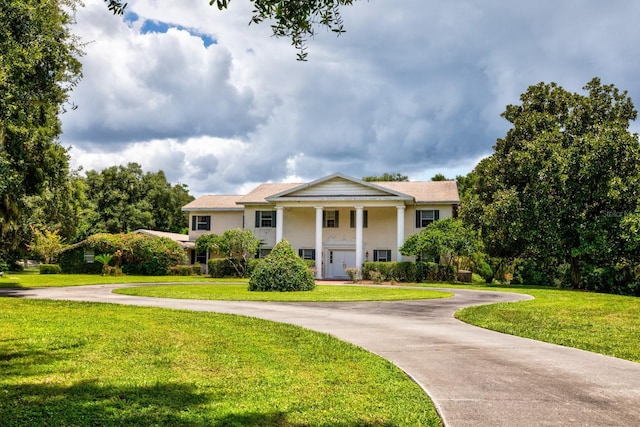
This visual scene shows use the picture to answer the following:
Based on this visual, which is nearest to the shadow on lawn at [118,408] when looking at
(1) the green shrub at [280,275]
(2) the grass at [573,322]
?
(2) the grass at [573,322]

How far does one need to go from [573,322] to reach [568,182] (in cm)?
1589

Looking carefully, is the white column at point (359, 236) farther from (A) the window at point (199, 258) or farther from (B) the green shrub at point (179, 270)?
(A) the window at point (199, 258)

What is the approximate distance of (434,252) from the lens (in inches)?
1252

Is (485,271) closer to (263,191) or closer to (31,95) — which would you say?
(263,191)

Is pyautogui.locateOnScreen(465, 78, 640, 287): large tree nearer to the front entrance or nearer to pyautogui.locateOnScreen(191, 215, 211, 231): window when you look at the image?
the front entrance

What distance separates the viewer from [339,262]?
3844 cm

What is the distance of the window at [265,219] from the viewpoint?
39969 mm

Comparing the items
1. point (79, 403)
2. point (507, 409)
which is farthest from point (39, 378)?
point (507, 409)

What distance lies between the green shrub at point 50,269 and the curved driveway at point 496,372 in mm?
34812

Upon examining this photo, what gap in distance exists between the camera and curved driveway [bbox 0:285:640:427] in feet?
16.9

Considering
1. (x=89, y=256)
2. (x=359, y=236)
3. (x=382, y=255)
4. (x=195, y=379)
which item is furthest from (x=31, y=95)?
(x=89, y=256)

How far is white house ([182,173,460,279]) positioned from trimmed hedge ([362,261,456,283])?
195 centimetres

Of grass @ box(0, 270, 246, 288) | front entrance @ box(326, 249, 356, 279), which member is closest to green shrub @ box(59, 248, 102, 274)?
grass @ box(0, 270, 246, 288)

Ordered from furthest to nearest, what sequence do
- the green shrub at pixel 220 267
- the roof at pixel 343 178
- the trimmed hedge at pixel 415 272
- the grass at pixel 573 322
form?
the green shrub at pixel 220 267
the roof at pixel 343 178
the trimmed hedge at pixel 415 272
the grass at pixel 573 322
